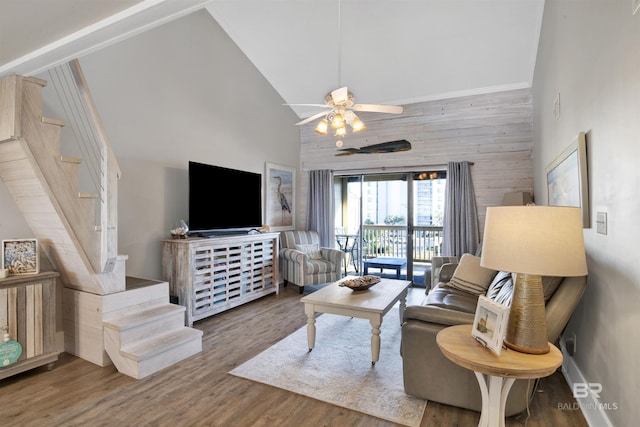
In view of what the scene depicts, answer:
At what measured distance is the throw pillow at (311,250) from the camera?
5.43m

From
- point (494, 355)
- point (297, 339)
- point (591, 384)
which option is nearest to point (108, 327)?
point (297, 339)

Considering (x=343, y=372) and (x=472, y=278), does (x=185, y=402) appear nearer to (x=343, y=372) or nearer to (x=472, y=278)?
(x=343, y=372)

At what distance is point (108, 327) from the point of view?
2.68 m

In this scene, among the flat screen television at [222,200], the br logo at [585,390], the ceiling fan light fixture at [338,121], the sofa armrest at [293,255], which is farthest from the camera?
the sofa armrest at [293,255]

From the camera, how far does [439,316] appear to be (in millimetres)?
2096

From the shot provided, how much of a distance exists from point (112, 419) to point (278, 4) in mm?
4507

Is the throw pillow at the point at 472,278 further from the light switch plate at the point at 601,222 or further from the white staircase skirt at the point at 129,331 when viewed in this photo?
the white staircase skirt at the point at 129,331

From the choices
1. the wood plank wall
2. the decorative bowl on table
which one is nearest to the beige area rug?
the decorative bowl on table

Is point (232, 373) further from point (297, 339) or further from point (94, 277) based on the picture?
point (94, 277)

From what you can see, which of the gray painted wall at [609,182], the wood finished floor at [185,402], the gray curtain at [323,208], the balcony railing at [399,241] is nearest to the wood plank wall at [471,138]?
the gray curtain at [323,208]

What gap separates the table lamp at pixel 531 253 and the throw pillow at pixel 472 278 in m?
1.71

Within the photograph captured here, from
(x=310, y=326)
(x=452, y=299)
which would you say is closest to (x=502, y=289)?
(x=452, y=299)

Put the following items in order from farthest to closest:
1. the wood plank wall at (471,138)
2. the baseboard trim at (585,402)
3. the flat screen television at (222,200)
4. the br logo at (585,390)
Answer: the wood plank wall at (471,138)
the flat screen television at (222,200)
the br logo at (585,390)
the baseboard trim at (585,402)

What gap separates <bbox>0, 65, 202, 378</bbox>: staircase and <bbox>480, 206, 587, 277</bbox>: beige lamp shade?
259cm
